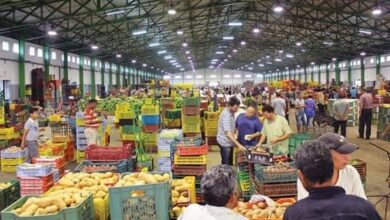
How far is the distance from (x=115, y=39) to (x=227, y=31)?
13.0 m

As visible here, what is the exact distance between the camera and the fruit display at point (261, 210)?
4055 mm

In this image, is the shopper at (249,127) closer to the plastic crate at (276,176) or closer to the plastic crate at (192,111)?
the plastic crate at (276,176)

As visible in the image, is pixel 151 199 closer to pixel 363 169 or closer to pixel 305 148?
pixel 305 148

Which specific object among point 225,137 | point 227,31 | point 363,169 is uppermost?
point 227,31

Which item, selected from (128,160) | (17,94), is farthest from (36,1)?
(128,160)

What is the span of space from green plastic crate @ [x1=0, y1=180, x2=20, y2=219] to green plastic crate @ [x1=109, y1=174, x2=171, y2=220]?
166cm

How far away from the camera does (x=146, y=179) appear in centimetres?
465

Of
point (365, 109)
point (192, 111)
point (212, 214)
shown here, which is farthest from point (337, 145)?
point (365, 109)

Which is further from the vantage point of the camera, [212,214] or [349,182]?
[349,182]

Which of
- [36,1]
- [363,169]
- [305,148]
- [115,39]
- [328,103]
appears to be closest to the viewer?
[305,148]

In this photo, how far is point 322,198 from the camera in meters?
2.14

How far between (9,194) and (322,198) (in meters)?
4.13

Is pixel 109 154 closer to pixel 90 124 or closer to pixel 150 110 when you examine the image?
pixel 90 124

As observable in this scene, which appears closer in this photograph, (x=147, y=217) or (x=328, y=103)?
(x=147, y=217)
